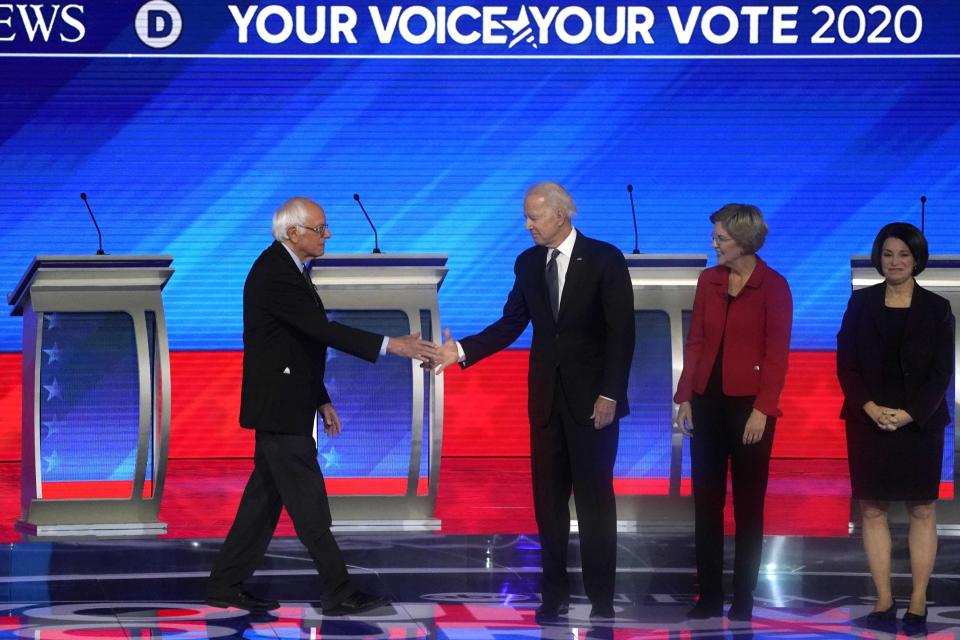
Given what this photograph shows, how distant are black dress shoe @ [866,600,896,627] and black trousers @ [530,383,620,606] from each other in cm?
86

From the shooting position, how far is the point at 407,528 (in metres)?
5.66

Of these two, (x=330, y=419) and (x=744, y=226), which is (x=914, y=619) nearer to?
(x=744, y=226)

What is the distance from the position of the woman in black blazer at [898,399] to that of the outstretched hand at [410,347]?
143cm

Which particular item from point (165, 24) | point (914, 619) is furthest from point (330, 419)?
point (165, 24)

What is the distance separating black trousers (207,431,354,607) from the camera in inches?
179

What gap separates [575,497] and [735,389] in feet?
2.10

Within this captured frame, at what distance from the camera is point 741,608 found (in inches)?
183

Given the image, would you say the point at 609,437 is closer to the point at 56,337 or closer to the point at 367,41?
the point at 56,337

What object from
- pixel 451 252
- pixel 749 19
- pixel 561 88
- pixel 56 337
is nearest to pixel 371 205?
pixel 451 252

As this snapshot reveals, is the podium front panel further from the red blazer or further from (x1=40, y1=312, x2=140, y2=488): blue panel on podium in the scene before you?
the red blazer

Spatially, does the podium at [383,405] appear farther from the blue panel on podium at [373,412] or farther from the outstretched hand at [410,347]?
the outstretched hand at [410,347]

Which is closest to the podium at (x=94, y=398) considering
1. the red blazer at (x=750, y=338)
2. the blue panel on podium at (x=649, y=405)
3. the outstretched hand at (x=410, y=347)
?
the outstretched hand at (x=410, y=347)

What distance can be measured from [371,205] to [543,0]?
1.66m

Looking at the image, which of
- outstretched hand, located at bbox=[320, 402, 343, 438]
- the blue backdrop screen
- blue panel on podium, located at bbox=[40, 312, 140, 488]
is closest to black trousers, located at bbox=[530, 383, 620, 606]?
outstretched hand, located at bbox=[320, 402, 343, 438]
